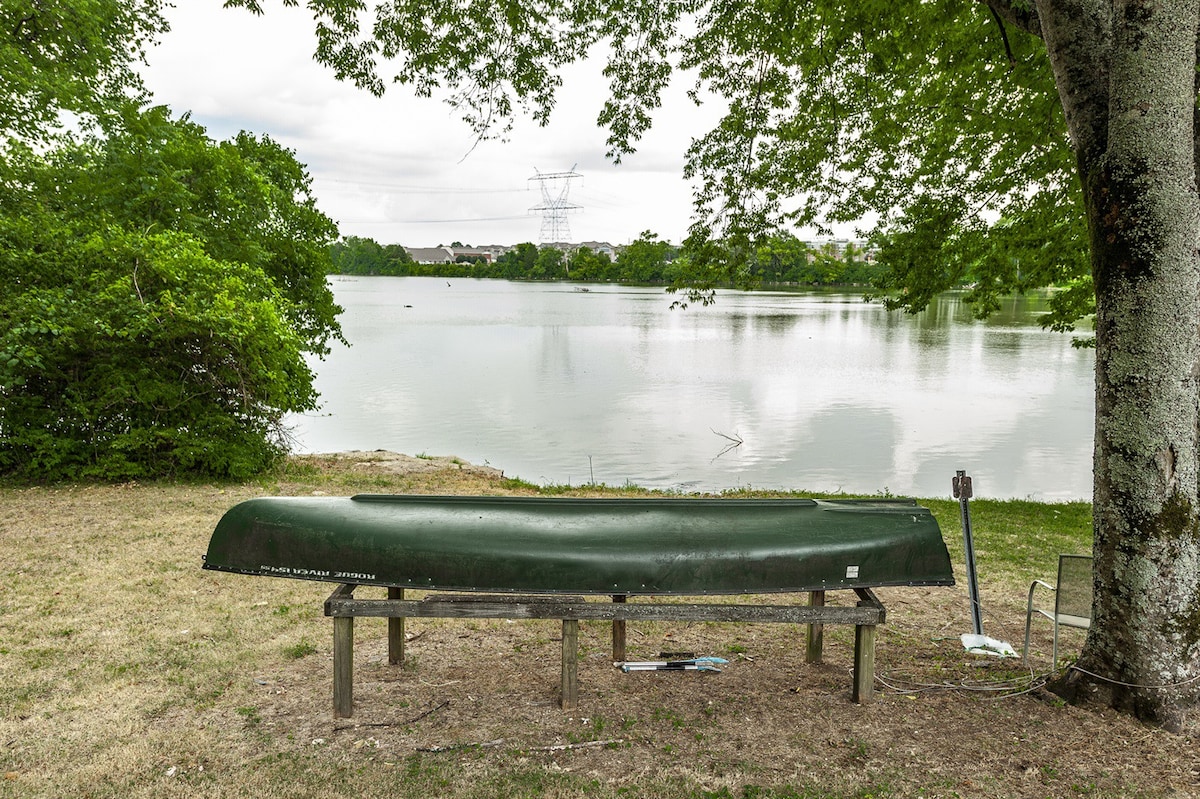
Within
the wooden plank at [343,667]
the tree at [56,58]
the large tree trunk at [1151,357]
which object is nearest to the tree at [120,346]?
the tree at [56,58]

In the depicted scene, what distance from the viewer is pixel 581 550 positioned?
3.68 meters

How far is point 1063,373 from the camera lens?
2541cm

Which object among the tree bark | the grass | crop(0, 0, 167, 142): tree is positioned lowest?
the grass

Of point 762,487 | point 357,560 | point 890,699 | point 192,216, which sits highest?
point 192,216

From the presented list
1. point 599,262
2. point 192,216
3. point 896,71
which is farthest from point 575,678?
point 599,262

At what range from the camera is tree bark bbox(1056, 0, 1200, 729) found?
3359 millimetres

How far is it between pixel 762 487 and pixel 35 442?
10455 millimetres

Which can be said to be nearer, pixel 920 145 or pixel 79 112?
pixel 920 145

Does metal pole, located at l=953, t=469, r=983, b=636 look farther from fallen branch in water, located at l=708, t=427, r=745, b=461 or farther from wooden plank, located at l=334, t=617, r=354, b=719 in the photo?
fallen branch in water, located at l=708, t=427, r=745, b=461

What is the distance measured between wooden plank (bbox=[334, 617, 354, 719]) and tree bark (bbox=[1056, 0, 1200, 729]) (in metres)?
3.65

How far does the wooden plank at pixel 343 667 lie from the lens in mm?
3732

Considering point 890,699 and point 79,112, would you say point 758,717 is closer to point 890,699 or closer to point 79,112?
point 890,699

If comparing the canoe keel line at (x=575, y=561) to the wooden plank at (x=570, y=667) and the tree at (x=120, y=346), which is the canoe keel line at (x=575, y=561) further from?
the tree at (x=120, y=346)

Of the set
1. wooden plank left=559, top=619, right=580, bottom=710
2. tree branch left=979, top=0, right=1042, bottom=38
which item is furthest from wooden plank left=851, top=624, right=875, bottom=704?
tree branch left=979, top=0, right=1042, bottom=38
